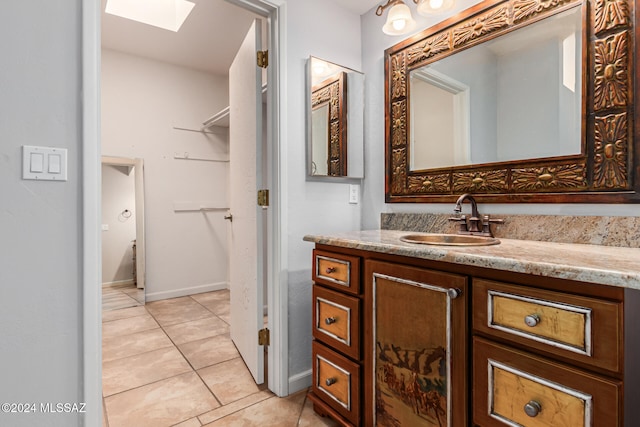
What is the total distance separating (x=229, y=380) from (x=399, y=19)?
226 cm

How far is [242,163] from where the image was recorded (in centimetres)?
216

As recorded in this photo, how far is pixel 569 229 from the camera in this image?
1312 millimetres

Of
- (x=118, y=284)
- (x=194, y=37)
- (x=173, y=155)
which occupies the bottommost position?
(x=118, y=284)

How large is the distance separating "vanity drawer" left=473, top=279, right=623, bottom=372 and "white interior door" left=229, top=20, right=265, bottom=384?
1267 mm

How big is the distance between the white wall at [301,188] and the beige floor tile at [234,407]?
158mm

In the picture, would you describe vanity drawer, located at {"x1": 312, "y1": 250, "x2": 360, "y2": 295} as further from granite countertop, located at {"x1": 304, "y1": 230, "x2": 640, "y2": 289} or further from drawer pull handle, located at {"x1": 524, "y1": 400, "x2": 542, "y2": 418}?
drawer pull handle, located at {"x1": 524, "y1": 400, "x2": 542, "y2": 418}

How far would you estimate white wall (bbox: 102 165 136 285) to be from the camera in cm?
351

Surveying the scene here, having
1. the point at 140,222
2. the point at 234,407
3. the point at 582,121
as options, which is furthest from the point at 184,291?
the point at 582,121

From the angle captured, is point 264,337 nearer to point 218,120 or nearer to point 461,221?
point 461,221

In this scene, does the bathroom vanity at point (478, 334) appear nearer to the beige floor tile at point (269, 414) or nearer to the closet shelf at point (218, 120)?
the beige floor tile at point (269, 414)

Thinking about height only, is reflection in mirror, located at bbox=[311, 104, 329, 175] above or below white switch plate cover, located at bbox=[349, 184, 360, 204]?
above

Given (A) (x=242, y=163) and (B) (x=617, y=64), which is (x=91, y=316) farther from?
(B) (x=617, y=64)

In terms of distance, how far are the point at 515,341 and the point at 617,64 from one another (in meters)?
1.10

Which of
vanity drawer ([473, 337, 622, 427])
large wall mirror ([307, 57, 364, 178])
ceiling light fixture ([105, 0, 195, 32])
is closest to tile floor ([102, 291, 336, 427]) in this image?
vanity drawer ([473, 337, 622, 427])
